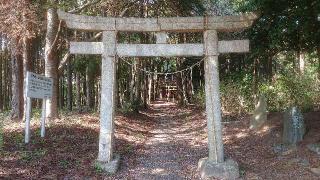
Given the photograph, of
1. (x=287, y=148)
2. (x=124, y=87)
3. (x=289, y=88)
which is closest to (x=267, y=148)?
(x=287, y=148)

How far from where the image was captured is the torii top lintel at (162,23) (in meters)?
8.82

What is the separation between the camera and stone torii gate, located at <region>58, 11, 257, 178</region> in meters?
8.84

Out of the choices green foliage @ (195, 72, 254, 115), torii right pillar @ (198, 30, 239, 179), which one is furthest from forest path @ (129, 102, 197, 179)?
green foliage @ (195, 72, 254, 115)

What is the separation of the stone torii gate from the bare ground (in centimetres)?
66

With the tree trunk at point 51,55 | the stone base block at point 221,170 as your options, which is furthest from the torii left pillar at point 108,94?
the tree trunk at point 51,55

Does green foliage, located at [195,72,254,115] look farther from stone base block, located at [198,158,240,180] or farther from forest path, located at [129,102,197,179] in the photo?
stone base block, located at [198,158,240,180]

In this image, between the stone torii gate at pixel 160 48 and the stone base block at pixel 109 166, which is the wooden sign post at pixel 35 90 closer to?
the stone torii gate at pixel 160 48

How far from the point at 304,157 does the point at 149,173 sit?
13.0ft

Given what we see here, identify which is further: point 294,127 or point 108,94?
point 294,127

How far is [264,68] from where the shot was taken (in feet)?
56.6

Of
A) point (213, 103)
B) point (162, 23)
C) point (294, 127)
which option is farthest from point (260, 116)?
point (162, 23)

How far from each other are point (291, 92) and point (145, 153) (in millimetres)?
6915

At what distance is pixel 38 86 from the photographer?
9.89m

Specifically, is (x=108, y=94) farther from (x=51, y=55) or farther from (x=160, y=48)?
(x=51, y=55)
